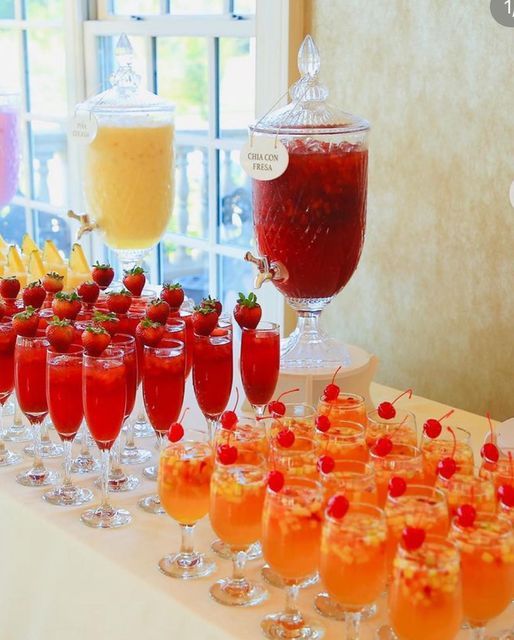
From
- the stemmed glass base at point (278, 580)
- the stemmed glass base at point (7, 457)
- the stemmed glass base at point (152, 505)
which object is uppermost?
the stemmed glass base at point (278, 580)

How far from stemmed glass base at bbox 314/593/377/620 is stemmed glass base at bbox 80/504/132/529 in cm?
42

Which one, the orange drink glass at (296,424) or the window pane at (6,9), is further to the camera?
the window pane at (6,9)

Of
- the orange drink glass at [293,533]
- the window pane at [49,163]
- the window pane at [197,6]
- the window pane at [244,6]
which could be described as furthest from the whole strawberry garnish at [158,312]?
the window pane at [49,163]

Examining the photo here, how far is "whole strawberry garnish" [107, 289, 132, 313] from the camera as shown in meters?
2.13

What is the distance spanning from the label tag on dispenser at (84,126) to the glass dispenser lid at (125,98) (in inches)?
1.2

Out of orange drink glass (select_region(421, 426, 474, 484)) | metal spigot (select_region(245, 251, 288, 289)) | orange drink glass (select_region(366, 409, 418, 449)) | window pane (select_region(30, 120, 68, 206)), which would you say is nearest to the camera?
orange drink glass (select_region(421, 426, 474, 484))

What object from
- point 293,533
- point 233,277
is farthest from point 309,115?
point 233,277

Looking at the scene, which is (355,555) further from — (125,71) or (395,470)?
(125,71)

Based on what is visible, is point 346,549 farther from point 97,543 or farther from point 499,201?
point 499,201

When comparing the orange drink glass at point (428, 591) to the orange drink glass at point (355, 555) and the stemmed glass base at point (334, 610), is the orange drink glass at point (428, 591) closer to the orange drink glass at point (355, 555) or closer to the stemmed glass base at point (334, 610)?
the orange drink glass at point (355, 555)

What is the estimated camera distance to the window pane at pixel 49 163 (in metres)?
4.67

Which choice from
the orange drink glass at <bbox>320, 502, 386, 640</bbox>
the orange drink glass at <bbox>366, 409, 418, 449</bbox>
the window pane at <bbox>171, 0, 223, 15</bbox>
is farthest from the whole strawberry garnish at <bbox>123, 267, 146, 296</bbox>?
the window pane at <bbox>171, 0, 223, 15</bbox>

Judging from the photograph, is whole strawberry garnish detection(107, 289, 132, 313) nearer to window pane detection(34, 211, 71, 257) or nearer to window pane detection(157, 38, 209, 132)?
window pane detection(157, 38, 209, 132)

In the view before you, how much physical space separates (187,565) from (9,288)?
0.93 meters
